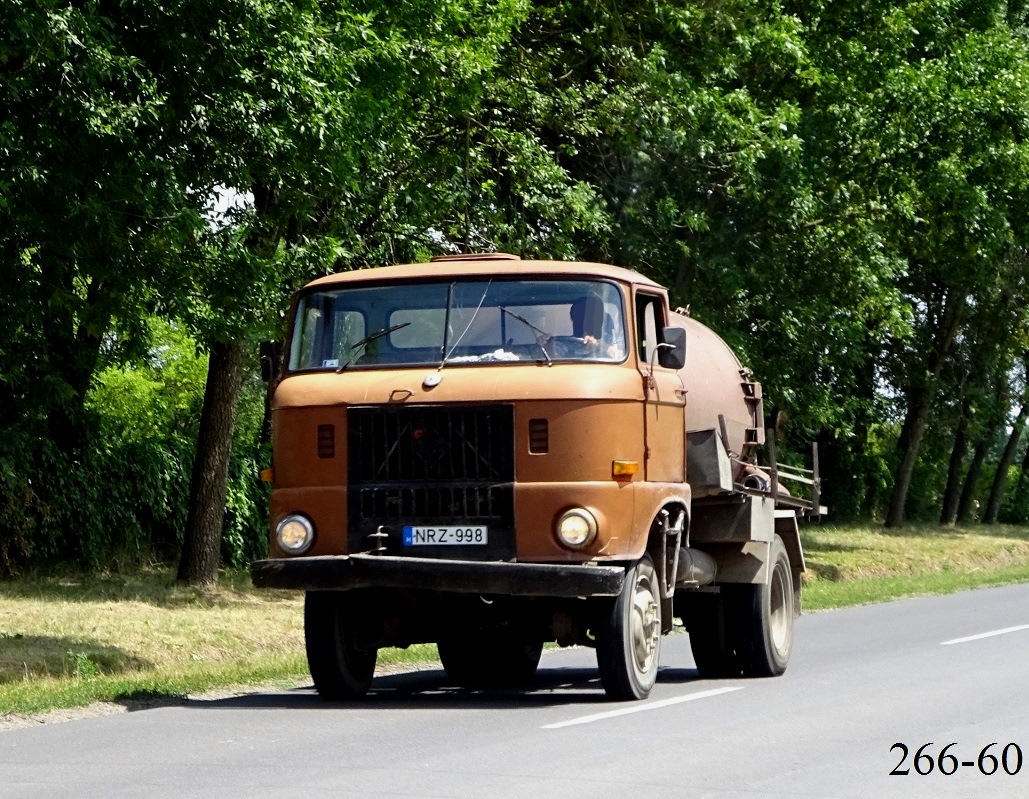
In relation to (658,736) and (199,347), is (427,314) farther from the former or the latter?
(199,347)

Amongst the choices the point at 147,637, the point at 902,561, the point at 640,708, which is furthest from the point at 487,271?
the point at 902,561

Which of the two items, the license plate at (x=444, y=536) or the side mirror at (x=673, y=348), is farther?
the side mirror at (x=673, y=348)

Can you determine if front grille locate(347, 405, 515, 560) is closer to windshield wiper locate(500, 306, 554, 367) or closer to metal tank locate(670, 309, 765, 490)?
windshield wiper locate(500, 306, 554, 367)

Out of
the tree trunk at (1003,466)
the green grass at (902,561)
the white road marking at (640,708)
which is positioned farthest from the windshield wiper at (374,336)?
the tree trunk at (1003,466)

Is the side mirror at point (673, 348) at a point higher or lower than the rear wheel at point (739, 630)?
higher

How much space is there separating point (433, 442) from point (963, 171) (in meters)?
19.3

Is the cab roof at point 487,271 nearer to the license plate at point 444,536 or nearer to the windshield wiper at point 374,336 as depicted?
the windshield wiper at point 374,336

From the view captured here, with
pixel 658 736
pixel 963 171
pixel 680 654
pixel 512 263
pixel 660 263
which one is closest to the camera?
pixel 658 736

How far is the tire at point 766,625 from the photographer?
43.7ft

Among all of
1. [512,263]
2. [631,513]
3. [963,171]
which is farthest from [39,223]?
[963,171]

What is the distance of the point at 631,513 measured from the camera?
10.9m

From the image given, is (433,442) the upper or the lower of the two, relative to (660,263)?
lower

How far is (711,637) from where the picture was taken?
13648 millimetres

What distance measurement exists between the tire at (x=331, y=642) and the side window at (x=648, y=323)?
275cm
